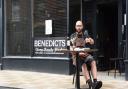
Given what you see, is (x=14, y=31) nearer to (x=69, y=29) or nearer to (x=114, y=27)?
(x=69, y=29)

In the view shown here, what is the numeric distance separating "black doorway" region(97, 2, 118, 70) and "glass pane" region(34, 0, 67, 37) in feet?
A: 4.86

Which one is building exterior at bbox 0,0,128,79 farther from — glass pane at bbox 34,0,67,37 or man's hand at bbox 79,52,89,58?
man's hand at bbox 79,52,89,58

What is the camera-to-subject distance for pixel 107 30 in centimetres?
1439

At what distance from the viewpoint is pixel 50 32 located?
532 inches

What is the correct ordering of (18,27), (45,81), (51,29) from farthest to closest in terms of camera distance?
(18,27), (51,29), (45,81)

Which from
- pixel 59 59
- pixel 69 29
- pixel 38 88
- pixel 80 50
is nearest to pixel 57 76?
pixel 59 59

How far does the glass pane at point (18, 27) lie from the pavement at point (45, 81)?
3.70 ft

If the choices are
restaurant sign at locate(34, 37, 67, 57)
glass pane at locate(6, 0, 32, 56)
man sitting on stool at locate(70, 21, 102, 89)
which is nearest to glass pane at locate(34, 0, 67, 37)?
restaurant sign at locate(34, 37, 67, 57)

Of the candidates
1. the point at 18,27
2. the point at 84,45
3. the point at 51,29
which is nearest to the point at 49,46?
the point at 51,29

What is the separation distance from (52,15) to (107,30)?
2243mm

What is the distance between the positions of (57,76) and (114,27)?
3266mm

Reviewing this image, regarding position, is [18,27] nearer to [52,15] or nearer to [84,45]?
[52,15]

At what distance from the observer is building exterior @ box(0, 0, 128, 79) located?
13148mm

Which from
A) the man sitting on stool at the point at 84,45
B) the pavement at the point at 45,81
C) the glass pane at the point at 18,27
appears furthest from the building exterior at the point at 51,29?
the man sitting on stool at the point at 84,45
